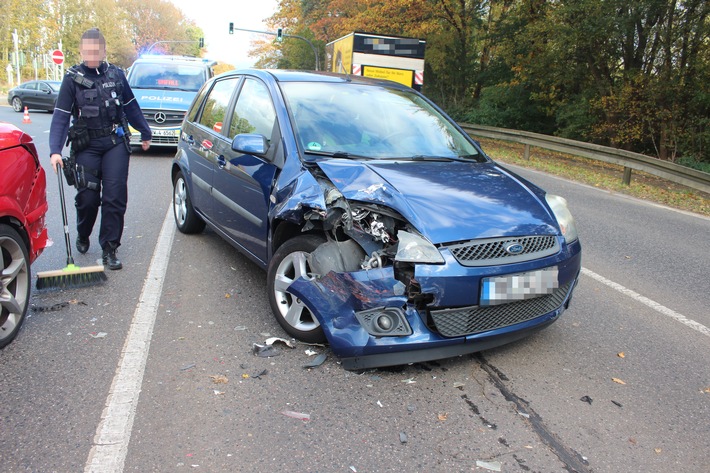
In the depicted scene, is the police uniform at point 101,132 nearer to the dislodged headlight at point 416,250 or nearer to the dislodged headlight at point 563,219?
the dislodged headlight at point 416,250

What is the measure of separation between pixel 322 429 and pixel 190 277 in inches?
101

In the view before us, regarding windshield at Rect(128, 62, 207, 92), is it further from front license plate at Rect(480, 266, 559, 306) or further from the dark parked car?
the dark parked car

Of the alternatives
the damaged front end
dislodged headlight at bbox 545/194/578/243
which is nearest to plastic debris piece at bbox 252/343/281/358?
the damaged front end

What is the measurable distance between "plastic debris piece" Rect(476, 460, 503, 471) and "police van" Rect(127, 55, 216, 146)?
11.2m

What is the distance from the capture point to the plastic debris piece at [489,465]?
8.40ft

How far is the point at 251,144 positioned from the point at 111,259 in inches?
77.9

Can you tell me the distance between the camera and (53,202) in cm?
776

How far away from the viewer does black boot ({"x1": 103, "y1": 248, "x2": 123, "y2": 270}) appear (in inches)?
200

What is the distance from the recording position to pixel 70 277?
448 centimetres

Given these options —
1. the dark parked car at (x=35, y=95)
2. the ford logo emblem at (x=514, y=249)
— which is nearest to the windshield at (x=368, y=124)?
the ford logo emblem at (x=514, y=249)

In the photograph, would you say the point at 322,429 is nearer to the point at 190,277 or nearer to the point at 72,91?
the point at 190,277

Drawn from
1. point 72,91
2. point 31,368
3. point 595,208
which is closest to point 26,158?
point 72,91

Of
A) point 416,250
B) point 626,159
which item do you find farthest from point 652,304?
point 626,159

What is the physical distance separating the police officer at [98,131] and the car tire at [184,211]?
3.20ft
